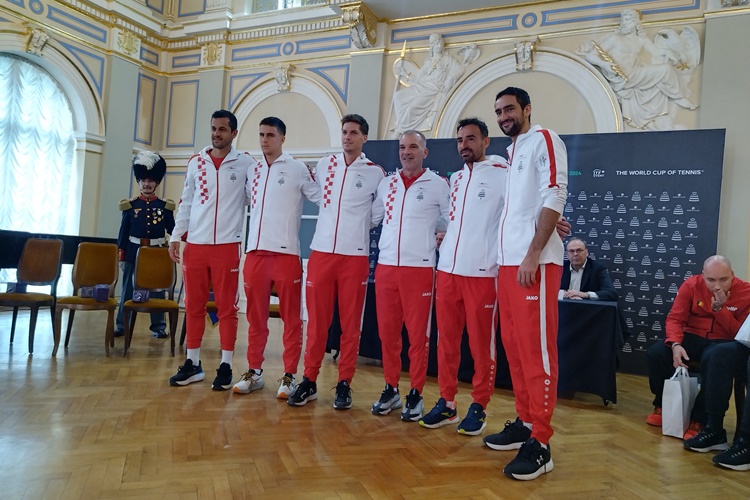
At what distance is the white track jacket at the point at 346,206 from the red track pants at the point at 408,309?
230mm

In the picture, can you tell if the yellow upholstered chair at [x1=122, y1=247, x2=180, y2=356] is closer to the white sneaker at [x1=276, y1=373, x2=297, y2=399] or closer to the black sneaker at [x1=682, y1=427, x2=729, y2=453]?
the white sneaker at [x1=276, y1=373, x2=297, y2=399]

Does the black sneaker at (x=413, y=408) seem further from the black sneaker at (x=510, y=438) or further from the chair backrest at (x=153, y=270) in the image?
the chair backrest at (x=153, y=270)

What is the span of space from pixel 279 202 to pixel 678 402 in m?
2.49

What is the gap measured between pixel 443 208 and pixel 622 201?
10.2ft

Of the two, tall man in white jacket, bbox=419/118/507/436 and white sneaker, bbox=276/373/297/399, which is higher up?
tall man in white jacket, bbox=419/118/507/436

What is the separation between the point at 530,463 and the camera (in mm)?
2262

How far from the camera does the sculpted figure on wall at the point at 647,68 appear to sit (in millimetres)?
5613

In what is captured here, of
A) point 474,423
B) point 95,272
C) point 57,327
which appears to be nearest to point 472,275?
point 474,423

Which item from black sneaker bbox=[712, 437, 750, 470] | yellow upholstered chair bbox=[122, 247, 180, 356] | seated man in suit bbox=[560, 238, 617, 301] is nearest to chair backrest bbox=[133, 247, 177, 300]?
yellow upholstered chair bbox=[122, 247, 180, 356]

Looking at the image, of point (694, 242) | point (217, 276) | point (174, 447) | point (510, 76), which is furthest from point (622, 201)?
point (174, 447)

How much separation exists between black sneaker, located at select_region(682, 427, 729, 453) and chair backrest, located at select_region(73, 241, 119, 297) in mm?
4185

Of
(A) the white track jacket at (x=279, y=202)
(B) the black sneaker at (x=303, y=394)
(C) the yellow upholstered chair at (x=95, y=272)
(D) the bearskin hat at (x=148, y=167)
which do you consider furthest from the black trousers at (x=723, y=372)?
(D) the bearskin hat at (x=148, y=167)

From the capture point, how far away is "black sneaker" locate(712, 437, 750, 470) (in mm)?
2553

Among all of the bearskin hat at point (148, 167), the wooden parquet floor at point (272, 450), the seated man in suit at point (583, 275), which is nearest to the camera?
the wooden parquet floor at point (272, 450)
